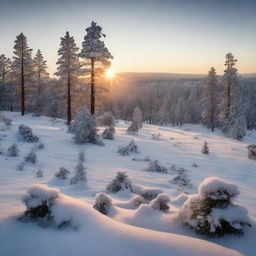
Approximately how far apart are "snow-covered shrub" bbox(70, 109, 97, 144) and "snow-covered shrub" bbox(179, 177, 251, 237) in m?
9.81

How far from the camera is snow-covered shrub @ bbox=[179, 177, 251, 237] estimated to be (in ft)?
10.4

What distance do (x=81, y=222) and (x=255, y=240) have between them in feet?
7.46

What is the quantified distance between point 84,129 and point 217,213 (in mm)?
10289

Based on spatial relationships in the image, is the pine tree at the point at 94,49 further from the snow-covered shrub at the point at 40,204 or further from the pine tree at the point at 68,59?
the snow-covered shrub at the point at 40,204

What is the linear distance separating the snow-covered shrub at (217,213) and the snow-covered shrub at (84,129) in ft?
32.2

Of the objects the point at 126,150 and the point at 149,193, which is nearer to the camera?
the point at 149,193

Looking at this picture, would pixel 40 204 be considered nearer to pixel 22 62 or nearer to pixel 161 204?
pixel 161 204

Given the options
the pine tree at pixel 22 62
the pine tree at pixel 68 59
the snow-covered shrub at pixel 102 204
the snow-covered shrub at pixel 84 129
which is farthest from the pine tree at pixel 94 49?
Answer: the snow-covered shrub at pixel 102 204

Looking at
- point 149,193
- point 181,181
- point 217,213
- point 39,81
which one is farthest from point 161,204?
point 39,81

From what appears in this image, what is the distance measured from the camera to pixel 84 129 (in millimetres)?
12781

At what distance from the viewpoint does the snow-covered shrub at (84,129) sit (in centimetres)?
1262

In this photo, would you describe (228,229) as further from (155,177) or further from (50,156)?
(50,156)

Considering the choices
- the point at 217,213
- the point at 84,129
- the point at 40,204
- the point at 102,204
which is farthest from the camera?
the point at 84,129

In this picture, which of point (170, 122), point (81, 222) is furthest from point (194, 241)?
point (170, 122)
